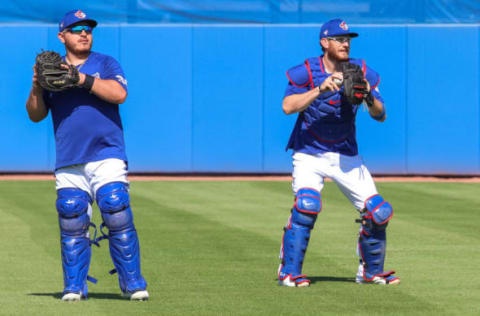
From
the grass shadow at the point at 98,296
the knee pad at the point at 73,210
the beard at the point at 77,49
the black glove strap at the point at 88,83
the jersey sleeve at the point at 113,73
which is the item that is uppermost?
the beard at the point at 77,49

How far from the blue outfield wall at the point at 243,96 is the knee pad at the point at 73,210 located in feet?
45.4

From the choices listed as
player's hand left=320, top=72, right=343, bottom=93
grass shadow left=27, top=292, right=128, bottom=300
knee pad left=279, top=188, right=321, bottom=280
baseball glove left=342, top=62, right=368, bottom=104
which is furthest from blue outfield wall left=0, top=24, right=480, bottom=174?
grass shadow left=27, top=292, right=128, bottom=300

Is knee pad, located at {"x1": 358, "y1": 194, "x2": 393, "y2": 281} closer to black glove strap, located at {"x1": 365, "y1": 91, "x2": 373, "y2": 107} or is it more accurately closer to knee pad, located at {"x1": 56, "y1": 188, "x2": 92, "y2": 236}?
black glove strap, located at {"x1": 365, "y1": 91, "x2": 373, "y2": 107}

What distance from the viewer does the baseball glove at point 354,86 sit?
8422 mm

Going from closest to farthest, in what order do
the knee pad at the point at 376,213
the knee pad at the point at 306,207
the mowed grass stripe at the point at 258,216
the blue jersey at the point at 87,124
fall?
1. the blue jersey at the point at 87,124
2. the knee pad at the point at 306,207
3. the knee pad at the point at 376,213
4. the mowed grass stripe at the point at 258,216

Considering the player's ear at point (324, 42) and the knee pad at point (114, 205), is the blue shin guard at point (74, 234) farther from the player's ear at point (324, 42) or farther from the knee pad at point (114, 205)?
the player's ear at point (324, 42)

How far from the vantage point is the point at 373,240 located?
29.2 feet

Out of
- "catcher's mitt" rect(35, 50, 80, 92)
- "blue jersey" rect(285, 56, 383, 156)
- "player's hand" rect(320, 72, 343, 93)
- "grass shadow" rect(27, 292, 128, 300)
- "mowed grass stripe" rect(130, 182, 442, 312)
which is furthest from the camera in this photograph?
"mowed grass stripe" rect(130, 182, 442, 312)

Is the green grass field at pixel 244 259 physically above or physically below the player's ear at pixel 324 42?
below

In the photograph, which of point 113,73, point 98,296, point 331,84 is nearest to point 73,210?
point 98,296

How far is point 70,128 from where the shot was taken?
784 cm

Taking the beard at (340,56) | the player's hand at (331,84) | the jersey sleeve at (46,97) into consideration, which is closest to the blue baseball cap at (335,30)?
the beard at (340,56)

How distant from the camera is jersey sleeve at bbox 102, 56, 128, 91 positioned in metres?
7.80

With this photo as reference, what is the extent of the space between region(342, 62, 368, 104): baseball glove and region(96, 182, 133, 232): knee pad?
6.34 feet
